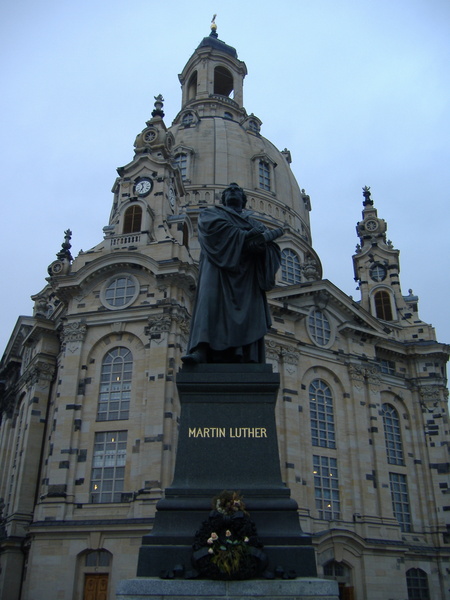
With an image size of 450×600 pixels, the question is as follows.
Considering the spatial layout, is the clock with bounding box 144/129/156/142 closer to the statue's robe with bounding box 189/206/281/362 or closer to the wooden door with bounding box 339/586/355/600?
the wooden door with bounding box 339/586/355/600

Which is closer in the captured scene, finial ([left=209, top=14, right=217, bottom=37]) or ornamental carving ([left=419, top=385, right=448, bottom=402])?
ornamental carving ([left=419, top=385, right=448, bottom=402])

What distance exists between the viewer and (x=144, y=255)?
33.0 metres

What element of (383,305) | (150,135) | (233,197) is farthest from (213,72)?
(233,197)

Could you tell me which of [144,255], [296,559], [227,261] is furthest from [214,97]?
[296,559]

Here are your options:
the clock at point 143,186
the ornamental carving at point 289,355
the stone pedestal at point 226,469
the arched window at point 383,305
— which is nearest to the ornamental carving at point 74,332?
the clock at point 143,186

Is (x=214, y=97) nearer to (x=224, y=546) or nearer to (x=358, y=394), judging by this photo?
(x=358, y=394)

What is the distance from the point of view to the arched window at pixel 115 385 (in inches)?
1214

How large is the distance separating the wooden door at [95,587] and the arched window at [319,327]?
19269 millimetres

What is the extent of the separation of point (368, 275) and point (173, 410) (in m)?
25.6

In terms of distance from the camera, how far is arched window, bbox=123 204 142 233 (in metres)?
36.4

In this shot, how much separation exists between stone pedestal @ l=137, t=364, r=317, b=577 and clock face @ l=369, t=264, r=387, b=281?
135 ft

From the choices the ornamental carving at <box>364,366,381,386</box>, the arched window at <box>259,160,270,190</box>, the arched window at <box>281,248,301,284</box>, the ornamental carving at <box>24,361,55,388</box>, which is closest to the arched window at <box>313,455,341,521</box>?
the ornamental carving at <box>364,366,381,386</box>

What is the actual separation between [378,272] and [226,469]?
4259cm

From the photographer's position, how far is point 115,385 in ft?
103
